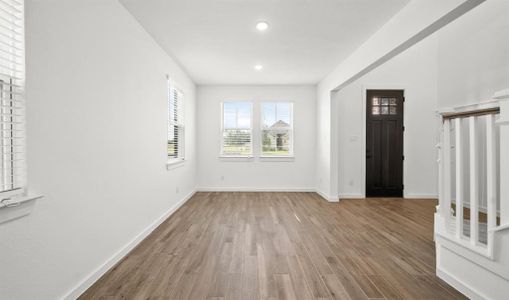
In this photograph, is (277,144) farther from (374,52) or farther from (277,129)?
(374,52)

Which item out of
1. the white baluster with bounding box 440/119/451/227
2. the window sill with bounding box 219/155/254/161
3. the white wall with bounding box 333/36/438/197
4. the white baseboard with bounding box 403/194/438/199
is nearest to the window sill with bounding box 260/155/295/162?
the window sill with bounding box 219/155/254/161

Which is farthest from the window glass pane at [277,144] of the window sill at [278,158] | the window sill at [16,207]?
the window sill at [16,207]

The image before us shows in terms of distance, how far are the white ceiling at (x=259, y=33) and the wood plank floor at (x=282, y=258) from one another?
2694 millimetres

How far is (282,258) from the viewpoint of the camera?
2521mm

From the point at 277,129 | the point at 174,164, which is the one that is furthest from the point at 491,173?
the point at 277,129

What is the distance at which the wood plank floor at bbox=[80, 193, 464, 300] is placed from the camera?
6.41 feet

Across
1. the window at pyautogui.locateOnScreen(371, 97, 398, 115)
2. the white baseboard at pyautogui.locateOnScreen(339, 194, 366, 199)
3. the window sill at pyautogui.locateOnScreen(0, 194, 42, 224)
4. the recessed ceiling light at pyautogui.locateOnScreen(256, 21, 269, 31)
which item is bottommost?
the white baseboard at pyautogui.locateOnScreen(339, 194, 366, 199)

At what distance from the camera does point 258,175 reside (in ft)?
20.3

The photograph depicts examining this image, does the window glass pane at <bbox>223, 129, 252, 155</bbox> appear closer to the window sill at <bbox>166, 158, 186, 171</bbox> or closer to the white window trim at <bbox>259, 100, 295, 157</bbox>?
the white window trim at <bbox>259, 100, 295, 157</bbox>

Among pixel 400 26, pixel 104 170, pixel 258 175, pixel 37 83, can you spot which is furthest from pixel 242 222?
pixel 400 26

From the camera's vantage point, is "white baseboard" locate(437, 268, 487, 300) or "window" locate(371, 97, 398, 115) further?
"window" locate(371, 97, 398, 115)

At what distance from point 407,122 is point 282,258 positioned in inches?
183

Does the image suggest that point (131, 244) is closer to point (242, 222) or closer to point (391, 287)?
point (242, 222)

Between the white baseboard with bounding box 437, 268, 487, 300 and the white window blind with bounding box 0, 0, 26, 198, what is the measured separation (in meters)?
3.20
